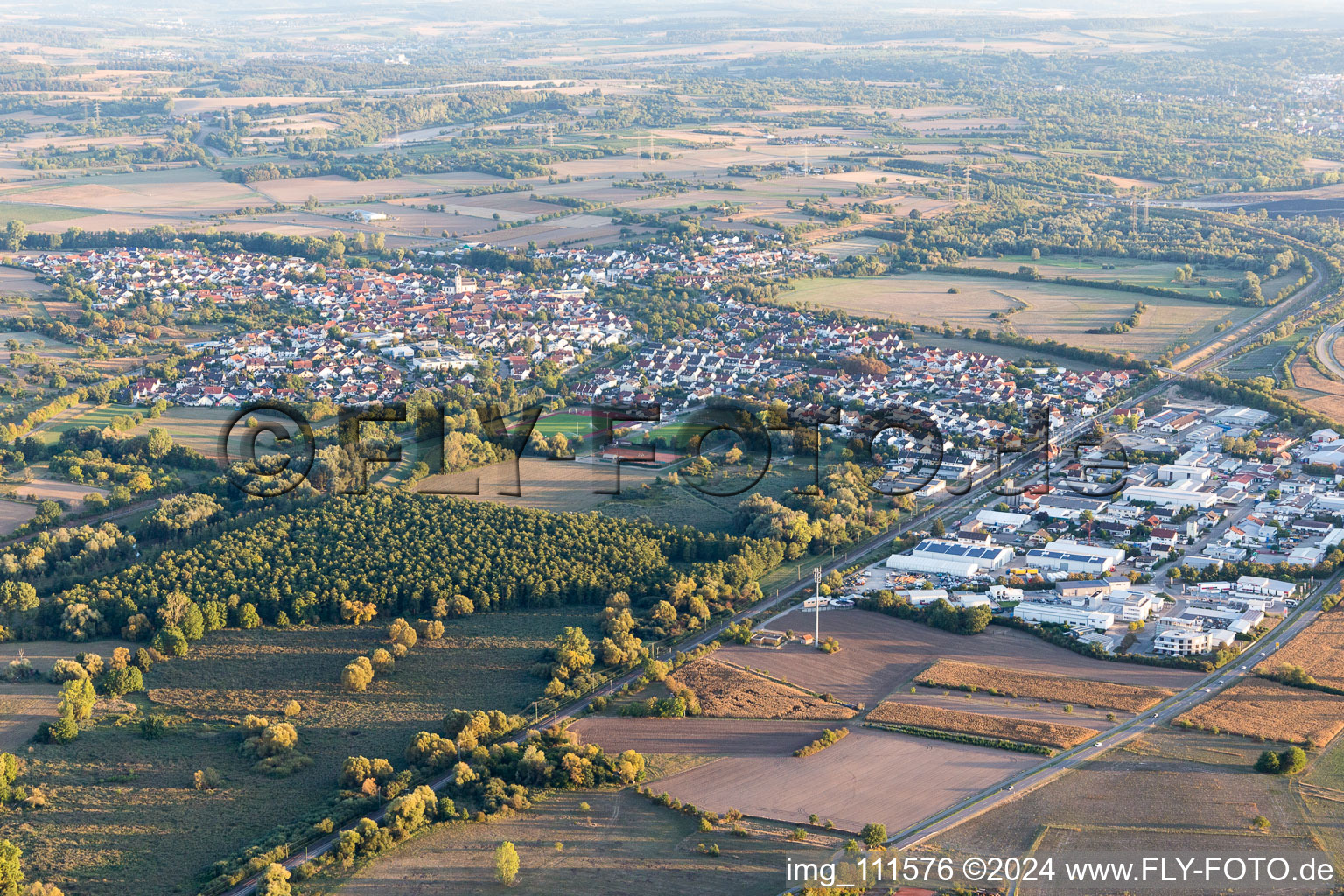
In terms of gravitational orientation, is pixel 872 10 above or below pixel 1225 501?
above

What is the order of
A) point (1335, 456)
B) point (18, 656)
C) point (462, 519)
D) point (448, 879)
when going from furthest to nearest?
point (1335, 456), point (462, 519), point (18, 656), point (448, 879)

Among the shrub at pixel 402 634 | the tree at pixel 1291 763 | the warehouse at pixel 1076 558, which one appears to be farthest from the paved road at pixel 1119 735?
the shrub at pixel 402 634

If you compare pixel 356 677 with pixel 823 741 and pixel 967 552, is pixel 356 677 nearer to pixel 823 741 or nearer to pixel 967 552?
pixel 823 741

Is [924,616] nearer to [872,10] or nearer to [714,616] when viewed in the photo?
[714,616]

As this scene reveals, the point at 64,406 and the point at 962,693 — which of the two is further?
the point at 64,406

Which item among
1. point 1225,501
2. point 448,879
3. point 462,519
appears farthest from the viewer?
point 1225,501

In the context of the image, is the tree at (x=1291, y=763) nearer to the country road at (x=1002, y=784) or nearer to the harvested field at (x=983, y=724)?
the country road at (x=1002, y=784)

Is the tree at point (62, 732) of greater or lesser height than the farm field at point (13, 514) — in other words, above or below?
below

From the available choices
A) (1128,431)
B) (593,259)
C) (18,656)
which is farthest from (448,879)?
(593,259)
